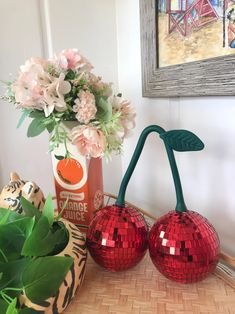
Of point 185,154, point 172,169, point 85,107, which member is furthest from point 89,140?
point 185,154

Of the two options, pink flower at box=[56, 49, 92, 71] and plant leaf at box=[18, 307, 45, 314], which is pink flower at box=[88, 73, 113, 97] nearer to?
pink flower at box=[56, 49, 92, 71]

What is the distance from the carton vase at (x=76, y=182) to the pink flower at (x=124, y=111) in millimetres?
116

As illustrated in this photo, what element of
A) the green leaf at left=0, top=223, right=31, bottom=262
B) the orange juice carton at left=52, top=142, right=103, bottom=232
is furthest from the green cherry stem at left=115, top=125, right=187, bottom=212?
the green leaf at left=0, top=223, right=31, bottom=262

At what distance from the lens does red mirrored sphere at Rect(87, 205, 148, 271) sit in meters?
0.51

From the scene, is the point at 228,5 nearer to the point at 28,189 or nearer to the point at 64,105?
the point at 64,105

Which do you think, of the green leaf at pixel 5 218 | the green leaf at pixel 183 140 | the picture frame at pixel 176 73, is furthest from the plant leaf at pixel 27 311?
the picture frame at pixel 176 73

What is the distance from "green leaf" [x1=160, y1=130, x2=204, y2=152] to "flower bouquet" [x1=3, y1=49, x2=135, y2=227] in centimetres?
12

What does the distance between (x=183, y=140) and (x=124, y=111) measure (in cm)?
16

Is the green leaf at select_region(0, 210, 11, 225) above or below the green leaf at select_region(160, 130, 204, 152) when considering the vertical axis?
below

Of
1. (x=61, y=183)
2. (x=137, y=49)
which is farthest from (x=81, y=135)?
(x=137, y=49)

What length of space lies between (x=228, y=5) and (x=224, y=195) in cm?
40

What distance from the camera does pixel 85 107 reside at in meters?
0.54

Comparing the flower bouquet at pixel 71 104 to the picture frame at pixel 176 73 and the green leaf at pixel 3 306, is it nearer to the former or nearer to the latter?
the picture frame at pixel 176 73

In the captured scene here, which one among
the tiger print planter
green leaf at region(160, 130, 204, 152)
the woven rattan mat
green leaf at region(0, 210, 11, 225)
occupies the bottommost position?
the woven rattan mat
